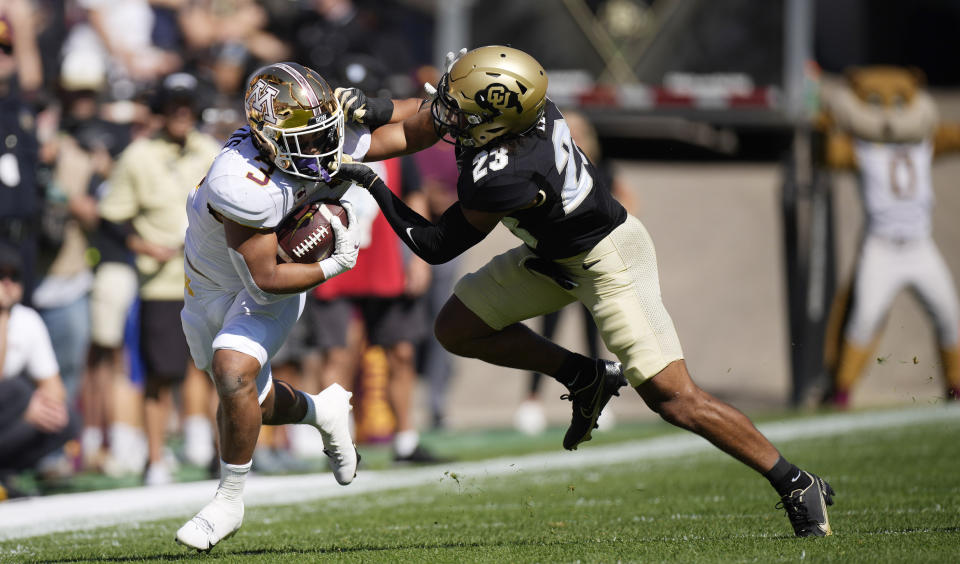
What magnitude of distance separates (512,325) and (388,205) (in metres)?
0.85

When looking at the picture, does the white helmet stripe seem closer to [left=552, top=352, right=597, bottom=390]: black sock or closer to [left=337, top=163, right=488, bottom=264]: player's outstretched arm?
[left=337, top=163, right=488, bottom=264]: player's outstretched arm

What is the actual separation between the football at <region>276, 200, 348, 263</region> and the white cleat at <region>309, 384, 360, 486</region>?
65 centimetres

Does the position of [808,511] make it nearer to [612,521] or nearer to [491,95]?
[612,521]

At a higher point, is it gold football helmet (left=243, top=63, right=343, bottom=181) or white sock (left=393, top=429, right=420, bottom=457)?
gold football helmet (left=243, top=63, right=343, bottom=181)

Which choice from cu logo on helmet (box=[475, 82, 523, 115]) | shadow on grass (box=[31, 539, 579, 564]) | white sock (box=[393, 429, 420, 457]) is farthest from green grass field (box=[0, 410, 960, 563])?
cu logo on helmet (box=[475, 82, 523, 115])

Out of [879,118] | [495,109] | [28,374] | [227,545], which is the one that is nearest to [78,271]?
[28,374]

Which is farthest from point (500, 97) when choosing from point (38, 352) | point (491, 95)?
point (38, 352)

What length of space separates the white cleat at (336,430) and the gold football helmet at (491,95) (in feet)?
3.76

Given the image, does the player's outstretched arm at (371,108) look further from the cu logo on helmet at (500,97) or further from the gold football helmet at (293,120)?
the cu logo on helmet at (500,97)

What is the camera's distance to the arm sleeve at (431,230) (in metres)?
4.71

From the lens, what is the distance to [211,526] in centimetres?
465

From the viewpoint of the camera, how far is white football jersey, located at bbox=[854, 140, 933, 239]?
930 cm

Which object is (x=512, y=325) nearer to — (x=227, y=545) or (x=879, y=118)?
(x=227, y=545)

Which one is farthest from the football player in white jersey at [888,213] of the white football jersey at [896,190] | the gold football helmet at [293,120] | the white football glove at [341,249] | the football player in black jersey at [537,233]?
the gold football helmet at [293,120]
